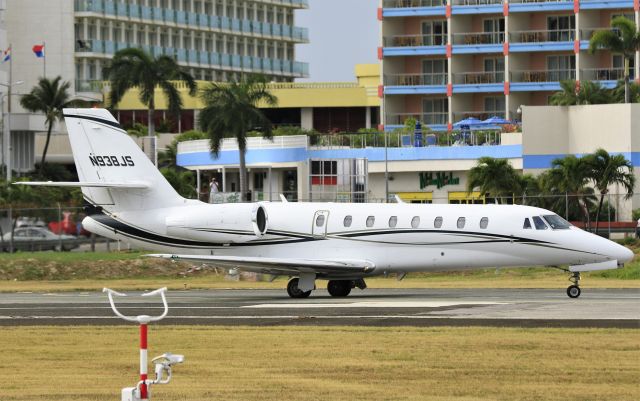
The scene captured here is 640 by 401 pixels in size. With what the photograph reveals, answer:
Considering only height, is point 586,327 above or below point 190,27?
below

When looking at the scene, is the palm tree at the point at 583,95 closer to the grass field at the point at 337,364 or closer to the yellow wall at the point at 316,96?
the yellow wall at the point at 316,96

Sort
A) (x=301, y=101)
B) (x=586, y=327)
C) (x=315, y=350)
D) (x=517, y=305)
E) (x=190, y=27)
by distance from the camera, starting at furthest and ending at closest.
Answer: (x=190, y=27) < (x=301, y=101) < (x=517, y=305) < (x=586, y=327) < (x=315, y=350)

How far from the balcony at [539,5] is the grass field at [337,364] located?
7555cm

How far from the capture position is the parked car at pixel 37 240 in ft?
202

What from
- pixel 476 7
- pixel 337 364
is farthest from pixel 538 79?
pixel 337 364

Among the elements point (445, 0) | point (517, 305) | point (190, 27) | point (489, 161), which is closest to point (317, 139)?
point (489, 161)

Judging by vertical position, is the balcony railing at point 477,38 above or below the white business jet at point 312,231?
above

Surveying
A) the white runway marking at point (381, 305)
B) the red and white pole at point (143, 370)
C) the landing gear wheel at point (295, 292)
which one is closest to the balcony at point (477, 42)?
the landing gear wheel at point (295, 292)

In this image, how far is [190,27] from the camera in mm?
142125

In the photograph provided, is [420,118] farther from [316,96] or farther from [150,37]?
[150,37]

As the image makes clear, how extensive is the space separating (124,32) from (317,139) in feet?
197

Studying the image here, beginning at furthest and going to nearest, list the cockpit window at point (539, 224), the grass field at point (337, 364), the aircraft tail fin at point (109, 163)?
1. the aircraft tail fin at point (109, 163)
2. the cockpit window at point (539, 224)
3. the grass field at point (337, 364)

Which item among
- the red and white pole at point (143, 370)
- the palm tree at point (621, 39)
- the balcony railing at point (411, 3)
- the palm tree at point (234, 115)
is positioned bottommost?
the red and white pole at point (143, 370)

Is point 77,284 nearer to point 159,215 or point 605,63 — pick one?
point 159,215
